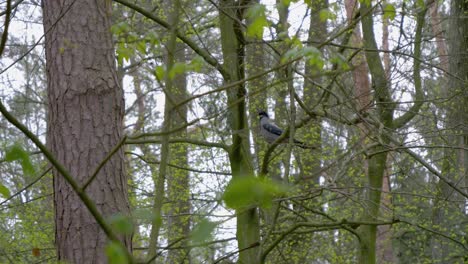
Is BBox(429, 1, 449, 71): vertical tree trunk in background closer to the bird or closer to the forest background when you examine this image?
the forest background

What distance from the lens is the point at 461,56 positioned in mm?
8625

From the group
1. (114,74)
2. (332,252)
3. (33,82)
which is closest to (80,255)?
(114,74)

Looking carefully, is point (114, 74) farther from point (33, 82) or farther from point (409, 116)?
point (33, 82)

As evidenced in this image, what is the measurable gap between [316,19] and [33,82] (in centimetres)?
818

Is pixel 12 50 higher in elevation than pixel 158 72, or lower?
higher

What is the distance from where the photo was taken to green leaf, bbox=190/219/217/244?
2.09 metres

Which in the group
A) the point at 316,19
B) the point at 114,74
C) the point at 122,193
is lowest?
the point at 122,193

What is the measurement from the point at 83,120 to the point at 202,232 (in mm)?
2524

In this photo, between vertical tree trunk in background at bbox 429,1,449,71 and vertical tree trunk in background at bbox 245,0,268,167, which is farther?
vertical tree trunk in background at bbox 245,0,268,167

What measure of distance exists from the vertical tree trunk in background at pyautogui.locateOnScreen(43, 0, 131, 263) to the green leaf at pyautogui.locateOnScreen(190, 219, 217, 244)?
2.19 metres

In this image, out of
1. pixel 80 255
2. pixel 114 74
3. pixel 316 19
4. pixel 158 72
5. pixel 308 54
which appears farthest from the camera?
pixel 316 19

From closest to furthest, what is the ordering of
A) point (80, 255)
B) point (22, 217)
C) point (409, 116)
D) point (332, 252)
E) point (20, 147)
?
A: point (20, 147) → point (80, 255) → point (409, 116) → point (22, 217) → point (332, 252)

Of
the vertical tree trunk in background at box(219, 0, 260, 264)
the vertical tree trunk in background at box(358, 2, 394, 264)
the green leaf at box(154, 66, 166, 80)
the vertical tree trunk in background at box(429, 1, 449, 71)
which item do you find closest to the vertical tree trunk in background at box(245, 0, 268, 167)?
the vertical tree trunk in background at box(358, 2, 394, 264)

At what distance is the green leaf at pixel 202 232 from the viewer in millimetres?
2092
